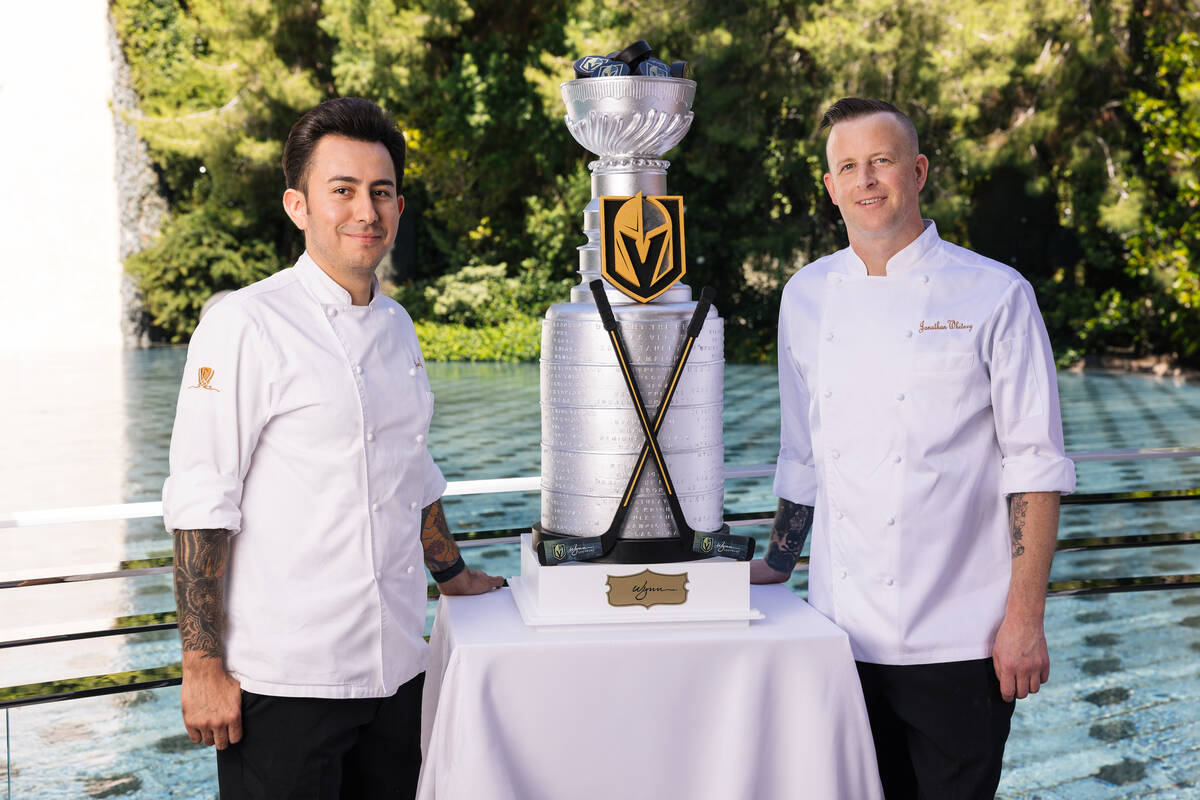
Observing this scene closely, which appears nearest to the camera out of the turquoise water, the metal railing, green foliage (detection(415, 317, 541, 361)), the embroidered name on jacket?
the embroidered name on jacket

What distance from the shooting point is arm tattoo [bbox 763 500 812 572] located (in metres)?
2.16

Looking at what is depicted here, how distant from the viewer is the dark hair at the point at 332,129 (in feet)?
5.79

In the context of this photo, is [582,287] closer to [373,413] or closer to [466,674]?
[373,413]

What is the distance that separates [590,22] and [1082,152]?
20.5ft

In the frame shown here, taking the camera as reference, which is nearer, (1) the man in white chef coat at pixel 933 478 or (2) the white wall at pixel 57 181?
(1) the man in white chef coat at pixel 933 478

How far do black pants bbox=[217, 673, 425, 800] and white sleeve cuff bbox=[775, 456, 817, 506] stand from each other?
814 mm

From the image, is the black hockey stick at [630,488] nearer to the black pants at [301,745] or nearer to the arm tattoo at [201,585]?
the black pants at [301,745]

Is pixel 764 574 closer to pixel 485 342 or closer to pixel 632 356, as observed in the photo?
pixel 632 356

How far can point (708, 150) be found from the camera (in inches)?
595

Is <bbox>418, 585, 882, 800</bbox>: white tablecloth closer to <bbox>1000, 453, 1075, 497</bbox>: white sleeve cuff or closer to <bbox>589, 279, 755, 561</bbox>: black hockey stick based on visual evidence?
<bbox>589, 279, 755, 561</bbox>: black hockey stick

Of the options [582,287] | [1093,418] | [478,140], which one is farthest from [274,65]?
[582,287]

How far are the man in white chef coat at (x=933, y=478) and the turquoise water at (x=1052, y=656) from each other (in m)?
1.55

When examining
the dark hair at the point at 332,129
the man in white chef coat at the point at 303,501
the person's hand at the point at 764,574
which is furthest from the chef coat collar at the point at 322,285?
the person's hand at the point at 764,574

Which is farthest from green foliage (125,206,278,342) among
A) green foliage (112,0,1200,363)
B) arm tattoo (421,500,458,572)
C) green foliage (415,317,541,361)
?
arm tattoo (421,500,458,572)
